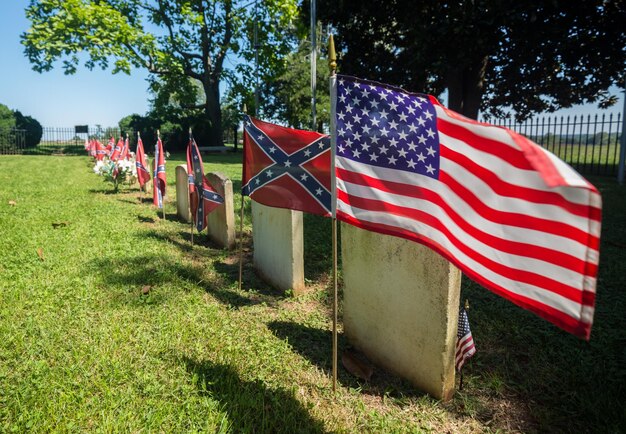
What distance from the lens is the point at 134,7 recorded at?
23703 mm

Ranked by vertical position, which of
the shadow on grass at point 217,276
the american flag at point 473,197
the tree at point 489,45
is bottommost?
the shadow on grass at point 217,276

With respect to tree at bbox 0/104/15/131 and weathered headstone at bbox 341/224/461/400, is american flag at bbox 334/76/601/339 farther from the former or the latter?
tree at bbox 0/104/15/131

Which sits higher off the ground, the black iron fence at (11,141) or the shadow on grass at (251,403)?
the black iron fence at (11,141)

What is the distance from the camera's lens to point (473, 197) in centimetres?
201

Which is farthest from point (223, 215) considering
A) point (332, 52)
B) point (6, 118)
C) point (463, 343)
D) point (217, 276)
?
point (6, 118)

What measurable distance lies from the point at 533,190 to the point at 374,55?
46.1 ft

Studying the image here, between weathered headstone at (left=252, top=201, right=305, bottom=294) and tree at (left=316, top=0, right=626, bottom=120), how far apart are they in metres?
8.52

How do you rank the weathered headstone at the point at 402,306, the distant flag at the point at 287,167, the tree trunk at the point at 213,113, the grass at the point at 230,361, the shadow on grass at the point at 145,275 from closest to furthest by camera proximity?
the grass at the point at 230,361 → the weathered headstone at the point at 402,306 → the distant flag at the point at 287,167 → the shadow on grass at the point at 145,275 → the tree trunk at the point at 213,113

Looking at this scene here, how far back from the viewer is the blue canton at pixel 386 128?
2207mm

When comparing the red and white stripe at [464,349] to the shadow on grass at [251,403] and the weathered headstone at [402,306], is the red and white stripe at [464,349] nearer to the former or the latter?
the weathered headstone at [402,306]

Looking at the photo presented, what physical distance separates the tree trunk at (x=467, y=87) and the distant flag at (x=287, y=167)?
1098 centimetres

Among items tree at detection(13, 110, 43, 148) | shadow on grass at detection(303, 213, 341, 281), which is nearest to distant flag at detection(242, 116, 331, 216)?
shadow on grass at detection(303, 213, 341, 281)

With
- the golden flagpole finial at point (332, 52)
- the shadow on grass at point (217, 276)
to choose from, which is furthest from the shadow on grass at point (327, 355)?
the golden flagpole finial at point (332, 52)

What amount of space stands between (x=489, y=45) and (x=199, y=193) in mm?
9281
